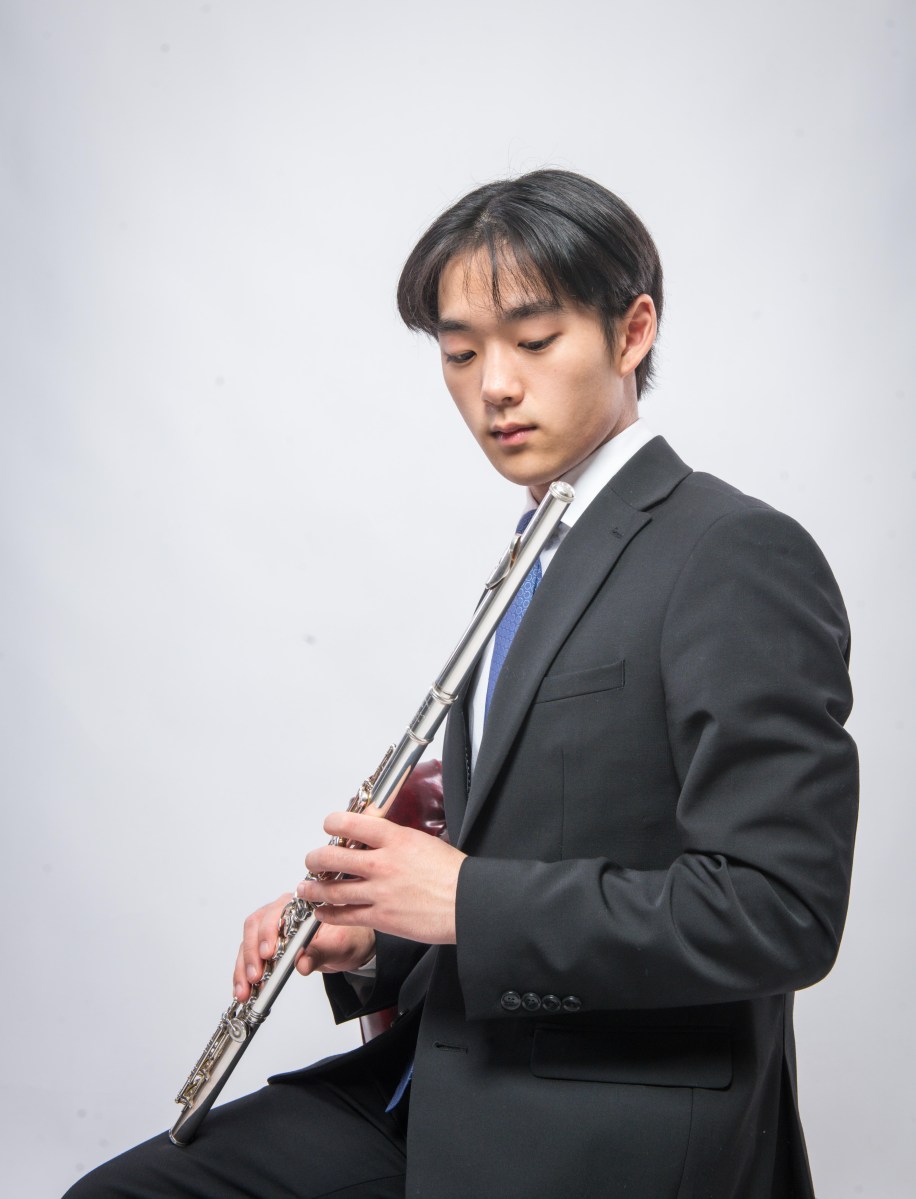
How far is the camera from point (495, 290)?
60.2 inches

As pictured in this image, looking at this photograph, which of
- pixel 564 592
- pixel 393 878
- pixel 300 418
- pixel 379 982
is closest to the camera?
pixel 393 878

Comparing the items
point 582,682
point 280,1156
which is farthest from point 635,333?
point 280,1156

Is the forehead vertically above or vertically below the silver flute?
above

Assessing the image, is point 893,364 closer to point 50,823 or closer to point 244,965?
point 244,965

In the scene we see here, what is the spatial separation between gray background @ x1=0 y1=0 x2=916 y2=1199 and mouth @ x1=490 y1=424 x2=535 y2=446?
1.29 m

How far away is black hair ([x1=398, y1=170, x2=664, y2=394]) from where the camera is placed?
154 cm

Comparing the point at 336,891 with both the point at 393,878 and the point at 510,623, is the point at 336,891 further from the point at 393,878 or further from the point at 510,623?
the point at 510,623

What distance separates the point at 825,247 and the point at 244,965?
2.05 meters

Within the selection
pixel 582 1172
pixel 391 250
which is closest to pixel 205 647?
pixel 391 250

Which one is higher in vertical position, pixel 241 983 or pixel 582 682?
pixel 582 682

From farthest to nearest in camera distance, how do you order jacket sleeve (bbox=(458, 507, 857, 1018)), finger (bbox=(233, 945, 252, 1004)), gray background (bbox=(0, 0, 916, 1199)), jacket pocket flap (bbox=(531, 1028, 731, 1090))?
gray background (bbox=(0, 0, 916, 1199))
finger (bbox=(233, 945, 252, 1004))
jacket pocket flap (bbox=(531, 1028, 731, 1090))
jacket sleeve (bbox=(458, 507, 857, 1018))

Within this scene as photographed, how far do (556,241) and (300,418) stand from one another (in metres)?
1.50

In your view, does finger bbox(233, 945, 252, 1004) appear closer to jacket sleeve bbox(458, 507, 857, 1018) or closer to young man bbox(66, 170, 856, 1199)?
young man bbox(66, 170, 856, 1199)

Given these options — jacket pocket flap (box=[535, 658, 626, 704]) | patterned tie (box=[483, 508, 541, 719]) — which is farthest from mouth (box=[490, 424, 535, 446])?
jacket pocket flap (box=[535, 658, 626, 704])
